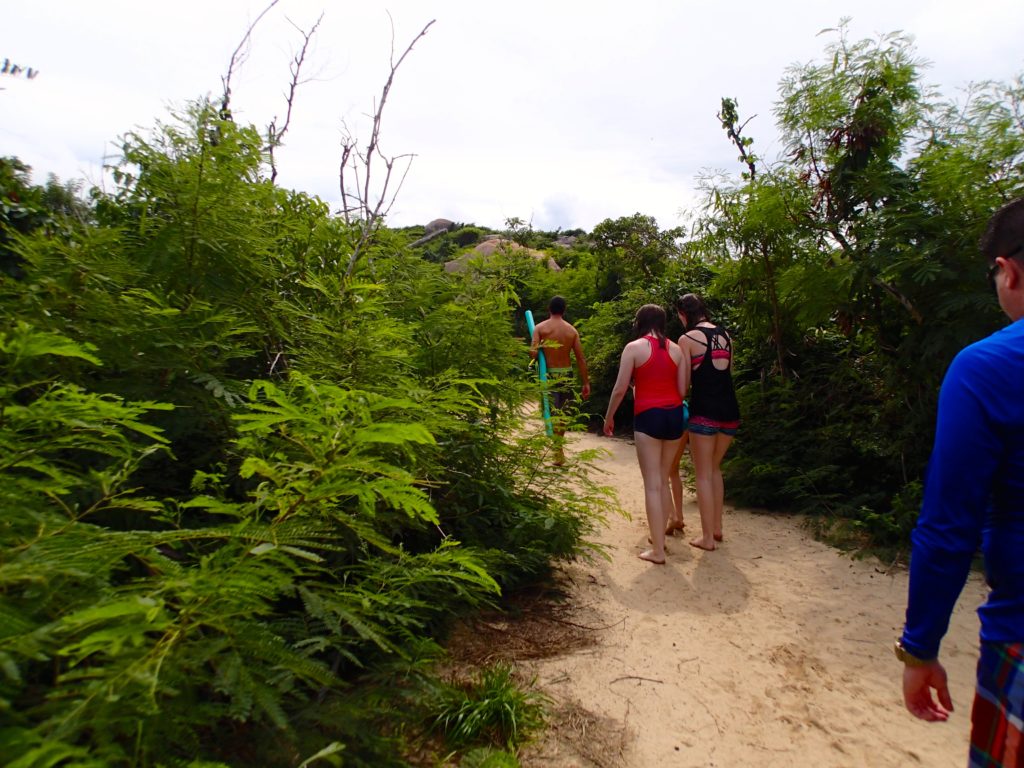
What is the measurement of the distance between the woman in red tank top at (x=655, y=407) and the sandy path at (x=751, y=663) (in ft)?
1.48

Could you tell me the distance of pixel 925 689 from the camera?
1.54 meters

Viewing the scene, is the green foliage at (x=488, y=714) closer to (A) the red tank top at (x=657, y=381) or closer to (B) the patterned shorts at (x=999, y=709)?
(B) the patterned shorts at (x=999, y=709)

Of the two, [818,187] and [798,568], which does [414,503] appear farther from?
[818,187]

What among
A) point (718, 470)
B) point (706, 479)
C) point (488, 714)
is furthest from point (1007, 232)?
point (718, 470)

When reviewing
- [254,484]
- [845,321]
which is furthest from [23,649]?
[845,321]

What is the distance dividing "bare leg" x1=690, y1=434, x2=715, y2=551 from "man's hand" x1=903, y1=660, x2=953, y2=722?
3.31 m

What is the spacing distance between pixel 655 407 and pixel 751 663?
195 cm

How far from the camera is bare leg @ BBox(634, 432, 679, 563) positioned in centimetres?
459

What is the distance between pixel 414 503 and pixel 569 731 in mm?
Answer: 1694

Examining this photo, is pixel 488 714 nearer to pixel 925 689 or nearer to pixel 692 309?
pixel 925 689

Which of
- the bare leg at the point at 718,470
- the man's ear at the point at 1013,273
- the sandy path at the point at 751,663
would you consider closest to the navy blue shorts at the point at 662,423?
the bare leg at the point at 718,470

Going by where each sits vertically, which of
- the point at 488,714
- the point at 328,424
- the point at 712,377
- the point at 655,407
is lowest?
the point at 488,714

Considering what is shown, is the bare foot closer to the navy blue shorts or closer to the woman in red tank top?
the woman in red tank top

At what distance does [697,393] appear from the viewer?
489cm
